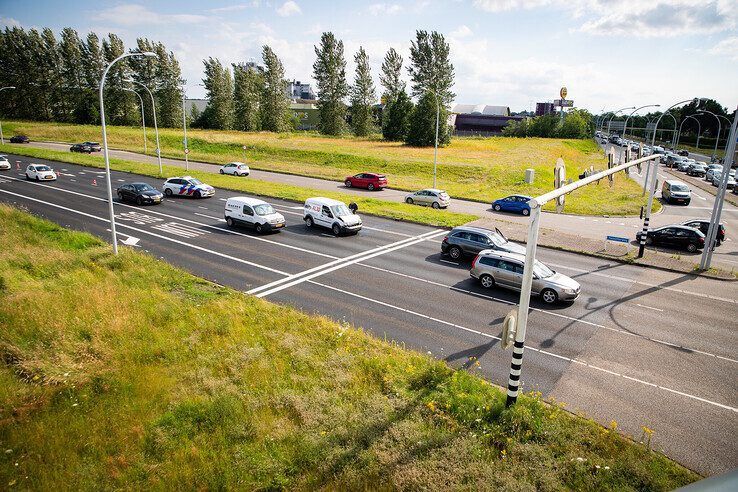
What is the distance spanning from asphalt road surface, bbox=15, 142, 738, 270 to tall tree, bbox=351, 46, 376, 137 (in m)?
45.7

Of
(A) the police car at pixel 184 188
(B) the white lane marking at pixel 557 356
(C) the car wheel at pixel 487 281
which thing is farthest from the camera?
(A) the police car at pixel 184 188

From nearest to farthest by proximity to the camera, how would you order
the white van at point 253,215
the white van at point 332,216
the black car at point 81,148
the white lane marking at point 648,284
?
the white lane marking at point 648,284 → the white van at point 253,215 → the white van at point 332,216 → the black car at point 81,148

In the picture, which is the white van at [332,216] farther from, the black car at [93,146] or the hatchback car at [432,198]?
the black car at [93,146]

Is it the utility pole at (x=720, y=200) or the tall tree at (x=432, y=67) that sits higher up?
the tall tree at (x=432, y=67)

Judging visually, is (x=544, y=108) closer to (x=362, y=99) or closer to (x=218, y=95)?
(x=362, y=99)

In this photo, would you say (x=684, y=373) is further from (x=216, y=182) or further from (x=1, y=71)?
(x=1, y=71)

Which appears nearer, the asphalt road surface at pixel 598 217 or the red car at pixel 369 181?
the asphalt road surface at pixel 598 217

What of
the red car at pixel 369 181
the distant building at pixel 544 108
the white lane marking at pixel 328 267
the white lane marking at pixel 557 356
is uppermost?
the distant building at pixel 544 108

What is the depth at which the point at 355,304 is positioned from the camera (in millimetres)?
17422

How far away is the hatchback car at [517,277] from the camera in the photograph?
17.4 m

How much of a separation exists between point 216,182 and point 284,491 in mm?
38013

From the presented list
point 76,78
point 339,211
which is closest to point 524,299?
point 339,211

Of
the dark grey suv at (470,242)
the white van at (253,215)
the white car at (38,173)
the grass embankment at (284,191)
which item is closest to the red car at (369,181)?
the grass embankment at (284,191)

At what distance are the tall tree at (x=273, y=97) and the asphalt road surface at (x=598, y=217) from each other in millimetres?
47554
